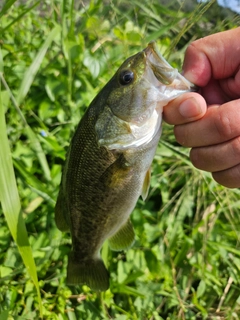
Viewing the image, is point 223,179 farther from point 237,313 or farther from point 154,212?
point 237,313

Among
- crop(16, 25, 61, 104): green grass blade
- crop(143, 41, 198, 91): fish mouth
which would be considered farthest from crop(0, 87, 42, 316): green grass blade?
crop(16, 25, 61, 104): green grass blade

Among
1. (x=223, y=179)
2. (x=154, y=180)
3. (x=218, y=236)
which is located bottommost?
(x=218, y=236)

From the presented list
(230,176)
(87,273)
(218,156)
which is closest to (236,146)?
(218,156)

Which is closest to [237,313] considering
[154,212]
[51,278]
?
[154,212]

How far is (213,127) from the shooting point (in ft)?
4.99

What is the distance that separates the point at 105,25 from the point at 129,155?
160 centimetres

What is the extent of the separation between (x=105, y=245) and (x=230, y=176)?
953 millimetres

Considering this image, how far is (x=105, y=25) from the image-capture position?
2.83 meters

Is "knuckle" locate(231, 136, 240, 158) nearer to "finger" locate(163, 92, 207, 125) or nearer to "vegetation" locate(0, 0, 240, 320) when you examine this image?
"finger" locate(163, 92, 207, 125)

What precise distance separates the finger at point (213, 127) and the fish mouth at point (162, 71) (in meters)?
0.16

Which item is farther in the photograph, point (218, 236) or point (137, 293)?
point (218, 236)

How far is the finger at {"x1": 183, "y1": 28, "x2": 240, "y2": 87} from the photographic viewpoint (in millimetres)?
1655

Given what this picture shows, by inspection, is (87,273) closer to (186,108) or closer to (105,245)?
(105,245)

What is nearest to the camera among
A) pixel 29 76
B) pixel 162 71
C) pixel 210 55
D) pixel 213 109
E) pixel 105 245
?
pixel 162 71
